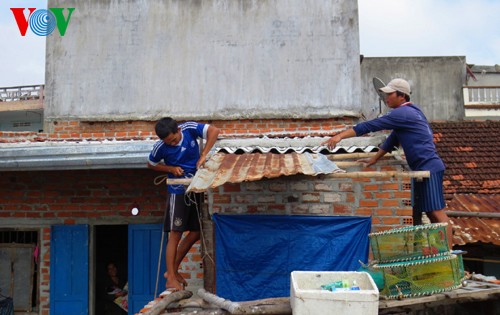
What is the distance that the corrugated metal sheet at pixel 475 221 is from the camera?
6.79 metres

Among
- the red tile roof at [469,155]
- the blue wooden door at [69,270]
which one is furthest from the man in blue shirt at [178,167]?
the red tile roof at [469,155]

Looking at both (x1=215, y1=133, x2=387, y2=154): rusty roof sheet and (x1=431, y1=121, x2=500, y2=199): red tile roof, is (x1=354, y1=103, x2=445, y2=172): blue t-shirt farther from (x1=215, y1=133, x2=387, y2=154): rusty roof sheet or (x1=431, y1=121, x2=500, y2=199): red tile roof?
(x1=431, y1=121, x2=500, y2=199): red tile roof

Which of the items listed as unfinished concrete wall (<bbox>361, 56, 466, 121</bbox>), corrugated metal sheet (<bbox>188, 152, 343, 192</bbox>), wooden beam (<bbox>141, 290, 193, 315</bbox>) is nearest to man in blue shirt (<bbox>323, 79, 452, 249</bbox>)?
corrugated metal sheet (<bbox>188, 152, 343, 192</bbox>)

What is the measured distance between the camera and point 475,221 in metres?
7.38

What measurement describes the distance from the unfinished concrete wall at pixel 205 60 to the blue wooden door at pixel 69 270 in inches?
94.1

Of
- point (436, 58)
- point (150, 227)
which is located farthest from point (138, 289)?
point (436, 58)

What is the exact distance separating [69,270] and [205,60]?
4293 mm

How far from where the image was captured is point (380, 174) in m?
3.84

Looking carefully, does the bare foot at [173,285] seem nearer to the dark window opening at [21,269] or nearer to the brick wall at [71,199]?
the brick wall at [71,199]

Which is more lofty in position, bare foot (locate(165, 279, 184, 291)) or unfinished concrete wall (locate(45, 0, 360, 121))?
unfinished concrete wall (locate(45, 0, 360, 121))

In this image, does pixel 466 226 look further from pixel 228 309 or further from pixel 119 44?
pixel 119 44

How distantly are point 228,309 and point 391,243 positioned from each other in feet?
4.21

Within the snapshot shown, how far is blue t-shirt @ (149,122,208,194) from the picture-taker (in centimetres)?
501

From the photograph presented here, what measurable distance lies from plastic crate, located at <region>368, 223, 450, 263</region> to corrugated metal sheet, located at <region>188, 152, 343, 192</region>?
671 mm
